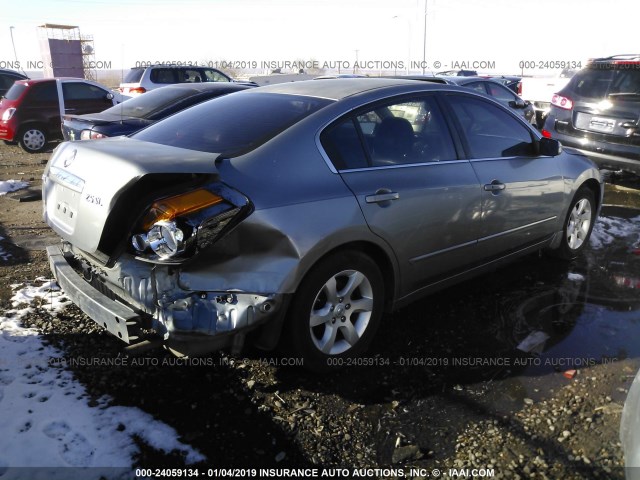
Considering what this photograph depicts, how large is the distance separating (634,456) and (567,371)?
1321 millimetres

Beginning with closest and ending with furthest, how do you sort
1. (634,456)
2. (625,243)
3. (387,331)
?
(634,456) < (387,331) < (625,243)

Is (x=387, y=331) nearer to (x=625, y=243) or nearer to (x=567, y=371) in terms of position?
(x=567, y=371)

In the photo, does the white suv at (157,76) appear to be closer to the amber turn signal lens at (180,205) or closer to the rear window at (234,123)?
the rear window at (234,123)

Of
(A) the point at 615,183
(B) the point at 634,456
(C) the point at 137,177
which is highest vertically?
(C) the point at 137,177

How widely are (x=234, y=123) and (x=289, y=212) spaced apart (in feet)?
2.98

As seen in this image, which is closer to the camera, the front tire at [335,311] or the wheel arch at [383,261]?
the front tire at [335,311]

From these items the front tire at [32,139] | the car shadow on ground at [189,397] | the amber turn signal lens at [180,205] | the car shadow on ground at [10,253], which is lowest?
the front tire at [32,139]

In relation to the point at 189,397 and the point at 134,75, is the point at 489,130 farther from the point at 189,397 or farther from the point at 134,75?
the point at 134,75

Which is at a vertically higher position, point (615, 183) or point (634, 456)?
point (634, 456)

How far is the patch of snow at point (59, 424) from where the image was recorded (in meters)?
2.44

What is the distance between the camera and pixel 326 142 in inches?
120

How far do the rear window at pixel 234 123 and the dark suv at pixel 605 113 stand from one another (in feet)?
18.5

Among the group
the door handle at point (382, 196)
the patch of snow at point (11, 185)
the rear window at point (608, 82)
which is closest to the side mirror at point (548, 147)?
the door handle at point (382, 196)

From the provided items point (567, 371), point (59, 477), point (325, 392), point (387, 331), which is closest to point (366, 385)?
point (325, 392)
